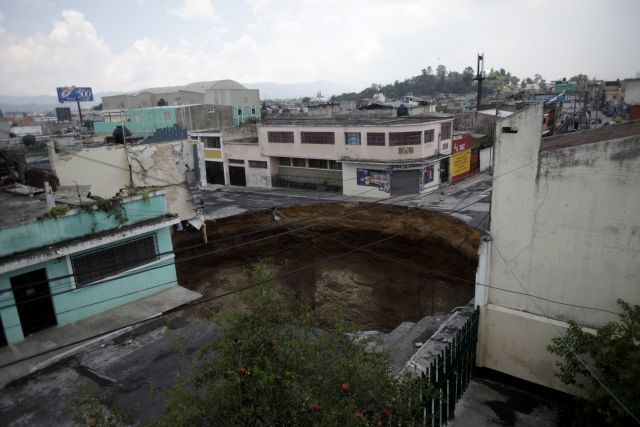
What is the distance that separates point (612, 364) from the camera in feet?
21.6

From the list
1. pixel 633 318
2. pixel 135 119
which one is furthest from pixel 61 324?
pixel 135 119

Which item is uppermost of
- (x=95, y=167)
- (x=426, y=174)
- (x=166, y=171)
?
(x=95, y=167)

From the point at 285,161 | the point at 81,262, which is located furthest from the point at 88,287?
the point at 285,161

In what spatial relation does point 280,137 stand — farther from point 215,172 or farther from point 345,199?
point 215,172

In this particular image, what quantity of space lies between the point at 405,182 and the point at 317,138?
8.19 meters

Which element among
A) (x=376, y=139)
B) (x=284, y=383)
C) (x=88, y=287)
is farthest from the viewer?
(x=376, y=139)

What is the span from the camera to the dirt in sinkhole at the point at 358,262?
2322cm

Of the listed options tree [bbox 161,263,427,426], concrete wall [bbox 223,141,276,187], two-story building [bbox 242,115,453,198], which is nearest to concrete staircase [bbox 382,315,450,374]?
tree [bbox 161,263,427,426]

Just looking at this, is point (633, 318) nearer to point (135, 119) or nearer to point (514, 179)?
point (514, 179)

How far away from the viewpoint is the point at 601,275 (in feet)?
27.7

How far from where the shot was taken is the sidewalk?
10.2 meters

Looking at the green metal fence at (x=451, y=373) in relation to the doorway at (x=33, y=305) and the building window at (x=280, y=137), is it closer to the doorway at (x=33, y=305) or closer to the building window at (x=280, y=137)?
the doorway at (x=33, y=305)

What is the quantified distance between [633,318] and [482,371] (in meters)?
4.22

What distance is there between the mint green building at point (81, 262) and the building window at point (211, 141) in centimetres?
2790
